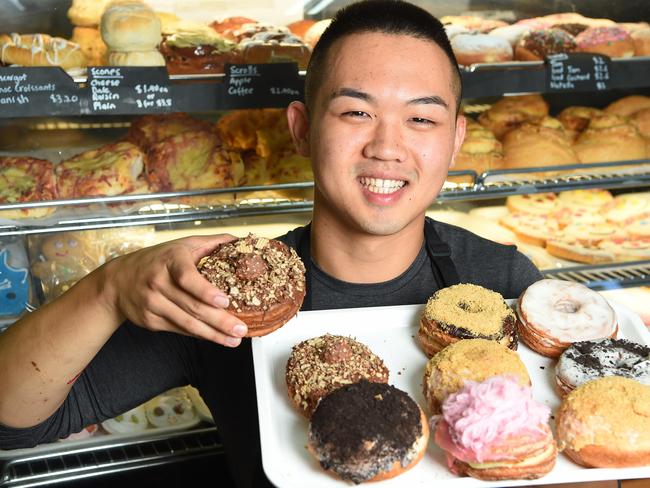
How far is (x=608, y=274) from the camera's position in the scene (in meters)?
3.31

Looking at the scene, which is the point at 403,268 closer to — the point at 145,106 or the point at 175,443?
the point at 145,106

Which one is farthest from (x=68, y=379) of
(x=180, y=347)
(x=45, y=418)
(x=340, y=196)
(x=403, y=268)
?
(x=403, y=268)

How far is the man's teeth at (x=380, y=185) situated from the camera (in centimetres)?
192

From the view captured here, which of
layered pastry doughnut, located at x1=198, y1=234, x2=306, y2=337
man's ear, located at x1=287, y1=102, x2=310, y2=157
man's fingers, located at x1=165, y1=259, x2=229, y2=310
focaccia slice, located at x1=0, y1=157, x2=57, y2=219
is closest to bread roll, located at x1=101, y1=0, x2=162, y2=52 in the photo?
focaccia slice, located at x1=0, y1=157, x2=57, y2=219

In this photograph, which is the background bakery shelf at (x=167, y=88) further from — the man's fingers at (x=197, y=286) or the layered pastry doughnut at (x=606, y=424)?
the layered pastry doughnut at (x=606, y=424)

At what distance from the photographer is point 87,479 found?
112 inches

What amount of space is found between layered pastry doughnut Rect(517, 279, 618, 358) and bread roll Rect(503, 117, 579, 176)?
1.22 meters

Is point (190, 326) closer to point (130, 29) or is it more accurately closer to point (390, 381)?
point (390, 381)

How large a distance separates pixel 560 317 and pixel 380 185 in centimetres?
54

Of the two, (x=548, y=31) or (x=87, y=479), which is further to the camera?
(x=548, y=31)

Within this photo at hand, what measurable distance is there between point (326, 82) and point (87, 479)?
177cm

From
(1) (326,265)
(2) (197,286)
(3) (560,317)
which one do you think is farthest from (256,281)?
(3) (560,317)

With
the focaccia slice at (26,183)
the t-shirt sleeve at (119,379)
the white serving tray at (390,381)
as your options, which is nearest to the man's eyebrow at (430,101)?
the white serving tray at (390,381)

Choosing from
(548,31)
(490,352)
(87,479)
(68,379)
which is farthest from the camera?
(548,31)
